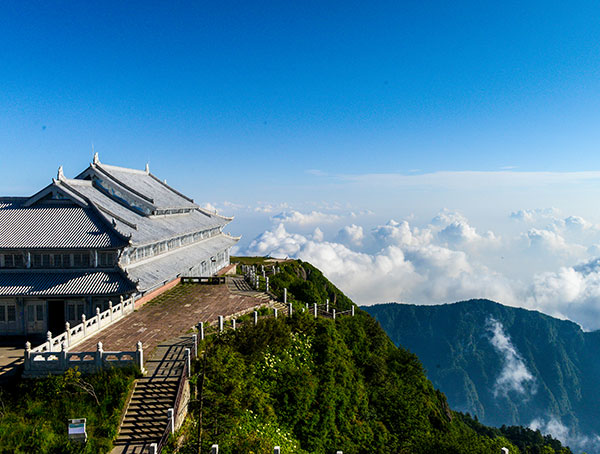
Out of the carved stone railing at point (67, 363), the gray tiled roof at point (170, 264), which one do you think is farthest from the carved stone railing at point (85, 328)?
the gray tiled roof at point (170, 264)

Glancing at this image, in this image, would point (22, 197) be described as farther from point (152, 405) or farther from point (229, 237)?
point (229, 237)

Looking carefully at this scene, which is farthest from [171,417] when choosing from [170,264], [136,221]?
[136,221]

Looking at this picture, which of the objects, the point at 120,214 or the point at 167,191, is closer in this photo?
the point at 120,214

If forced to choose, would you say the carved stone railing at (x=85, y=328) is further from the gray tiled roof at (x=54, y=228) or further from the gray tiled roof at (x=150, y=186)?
the gray tiled roof at (x=150, y=186)

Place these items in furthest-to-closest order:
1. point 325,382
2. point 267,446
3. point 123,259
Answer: point 123,259
point 325,382
point 267,446

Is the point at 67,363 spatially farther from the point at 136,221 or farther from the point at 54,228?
the point at 136,221

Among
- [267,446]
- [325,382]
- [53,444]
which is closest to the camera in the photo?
[53,444]

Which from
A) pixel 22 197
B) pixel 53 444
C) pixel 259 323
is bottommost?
pixel 53 444

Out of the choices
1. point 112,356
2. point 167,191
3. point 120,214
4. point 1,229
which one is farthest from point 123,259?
point 167,191
